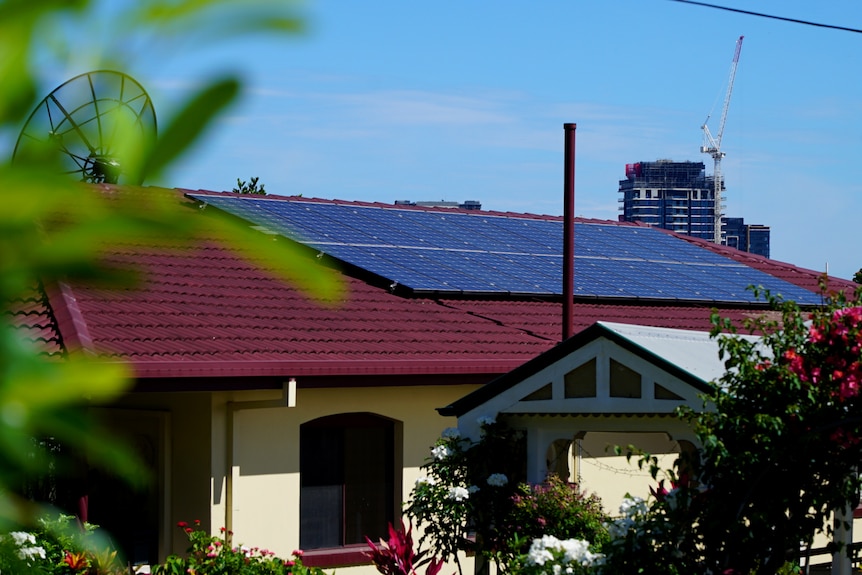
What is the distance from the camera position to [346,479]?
1436 centimetres

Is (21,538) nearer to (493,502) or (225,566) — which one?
(225,566)

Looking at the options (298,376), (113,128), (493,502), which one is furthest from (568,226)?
(113,128)

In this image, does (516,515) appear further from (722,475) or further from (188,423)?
(188,423)

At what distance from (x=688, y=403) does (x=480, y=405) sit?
7.59ft

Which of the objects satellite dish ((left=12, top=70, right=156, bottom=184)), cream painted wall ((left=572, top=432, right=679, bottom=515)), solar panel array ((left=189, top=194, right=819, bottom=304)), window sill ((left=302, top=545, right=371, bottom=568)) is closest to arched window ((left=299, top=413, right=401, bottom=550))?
window sill ((left=302, top=545, right=371, bottom=568))

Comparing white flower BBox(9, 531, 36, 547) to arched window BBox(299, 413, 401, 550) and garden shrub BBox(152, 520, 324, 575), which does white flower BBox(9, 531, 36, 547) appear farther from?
arched window BBox(299, 413, 401, 550)

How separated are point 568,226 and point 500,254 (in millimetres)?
2961

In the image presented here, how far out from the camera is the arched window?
14047 millimetres

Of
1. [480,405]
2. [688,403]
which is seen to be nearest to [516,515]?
[480,405]

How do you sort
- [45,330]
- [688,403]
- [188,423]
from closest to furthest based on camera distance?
1. [688,403]
2. [45,330]
3. [188,423]

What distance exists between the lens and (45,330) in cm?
1208

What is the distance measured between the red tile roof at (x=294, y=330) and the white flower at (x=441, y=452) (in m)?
2.11

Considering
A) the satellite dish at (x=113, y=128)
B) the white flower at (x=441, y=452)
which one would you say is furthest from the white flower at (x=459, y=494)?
the satellite dish at (x=113, y=128)

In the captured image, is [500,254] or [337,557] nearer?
[337,557]
